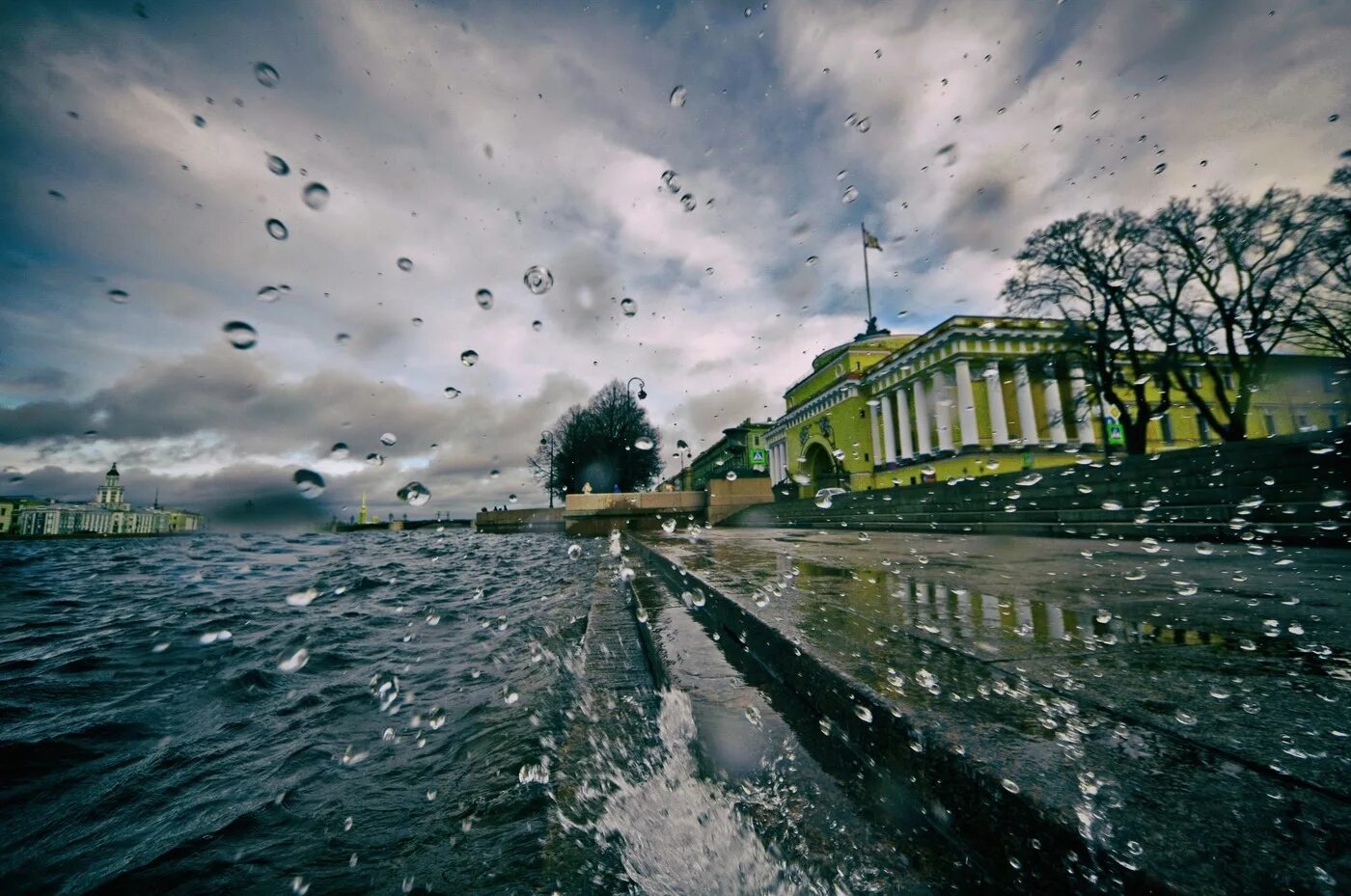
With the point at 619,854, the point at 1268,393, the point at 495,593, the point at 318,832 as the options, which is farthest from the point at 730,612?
the point at 1268,393

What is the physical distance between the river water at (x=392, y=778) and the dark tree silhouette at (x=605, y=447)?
40234 millimetres

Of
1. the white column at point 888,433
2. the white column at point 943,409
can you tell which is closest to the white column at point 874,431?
the white column at point 888,433

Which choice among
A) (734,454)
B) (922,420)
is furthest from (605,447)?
(922,420)

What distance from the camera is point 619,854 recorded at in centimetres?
160

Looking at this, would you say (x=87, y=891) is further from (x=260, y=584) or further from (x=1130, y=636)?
(x=260, y=584)

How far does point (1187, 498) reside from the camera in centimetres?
810

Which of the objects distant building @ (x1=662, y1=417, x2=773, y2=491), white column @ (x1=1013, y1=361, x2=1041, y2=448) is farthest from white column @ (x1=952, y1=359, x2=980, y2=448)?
distant building @ (x1=662, y1=417, x2=773, y2=491)

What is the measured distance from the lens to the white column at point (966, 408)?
27.2 m

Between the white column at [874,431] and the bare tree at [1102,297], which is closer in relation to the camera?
the bare tree at [1102,297]

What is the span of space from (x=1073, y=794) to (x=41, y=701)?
614cm

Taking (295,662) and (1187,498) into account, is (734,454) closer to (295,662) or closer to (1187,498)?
(1187,498)

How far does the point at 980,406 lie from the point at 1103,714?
30820mm

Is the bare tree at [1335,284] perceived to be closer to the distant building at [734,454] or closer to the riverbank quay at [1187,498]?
the riverbank quay at [1187,498]

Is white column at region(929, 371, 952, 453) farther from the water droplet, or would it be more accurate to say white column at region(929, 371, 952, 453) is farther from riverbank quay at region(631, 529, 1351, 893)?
the water droplet
